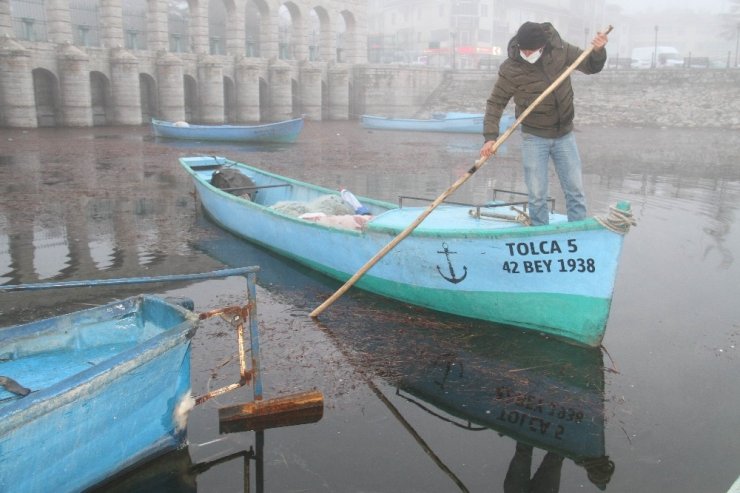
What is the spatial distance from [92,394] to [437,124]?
31.4 m

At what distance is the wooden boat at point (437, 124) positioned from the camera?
3303cm

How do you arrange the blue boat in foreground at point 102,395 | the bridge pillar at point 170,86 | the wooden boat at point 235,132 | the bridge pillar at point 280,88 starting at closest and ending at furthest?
the blue boat in foreground at point 102,395 < the wooden boat at point 235,132 < the bridge pillar at point 170,86 < the bridge pillar at point 280,88

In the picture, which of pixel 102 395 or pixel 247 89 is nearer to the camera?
pixel 102 395

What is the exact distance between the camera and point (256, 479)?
13.7 feet

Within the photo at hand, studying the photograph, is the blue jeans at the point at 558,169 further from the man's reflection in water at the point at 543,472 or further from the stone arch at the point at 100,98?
the stone arch at the point at 100,98

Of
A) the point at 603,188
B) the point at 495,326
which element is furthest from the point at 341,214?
the point at 603,188

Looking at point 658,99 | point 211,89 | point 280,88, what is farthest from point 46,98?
point 658,99

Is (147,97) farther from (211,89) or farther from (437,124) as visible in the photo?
(437,124)

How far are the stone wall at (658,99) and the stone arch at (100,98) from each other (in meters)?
23.3

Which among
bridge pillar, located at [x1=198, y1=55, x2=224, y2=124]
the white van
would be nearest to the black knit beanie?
bridge pillar, located at [x1=198, y1=55, x2=224, y2=124]

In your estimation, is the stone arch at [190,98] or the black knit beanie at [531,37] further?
the stone arch at [190,98]

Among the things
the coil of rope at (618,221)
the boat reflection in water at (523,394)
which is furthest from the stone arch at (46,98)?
the coil of rope at (618,221)

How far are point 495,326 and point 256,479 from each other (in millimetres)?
3331

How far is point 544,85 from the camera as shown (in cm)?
620
